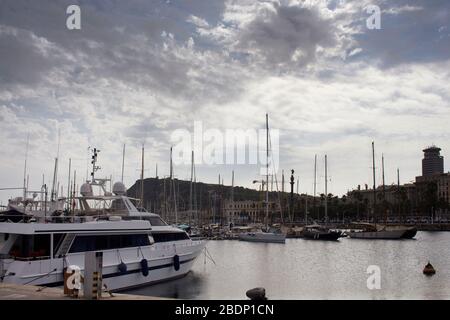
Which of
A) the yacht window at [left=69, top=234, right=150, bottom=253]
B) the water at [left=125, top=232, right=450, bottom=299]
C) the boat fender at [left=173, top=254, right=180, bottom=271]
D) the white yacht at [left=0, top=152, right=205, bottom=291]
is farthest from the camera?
the boat fender at [left=173, top=254, right=180, bottom=271]

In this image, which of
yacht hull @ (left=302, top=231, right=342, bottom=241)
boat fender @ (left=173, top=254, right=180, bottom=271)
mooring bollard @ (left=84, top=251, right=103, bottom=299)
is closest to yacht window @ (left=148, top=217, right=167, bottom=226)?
boat fender @ (left=173, top=254, right=180, bottom=271)

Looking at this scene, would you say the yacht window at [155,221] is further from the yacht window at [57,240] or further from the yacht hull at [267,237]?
the yacht hull at [267,237]

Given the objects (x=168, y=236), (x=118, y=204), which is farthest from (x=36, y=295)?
(x=168, y=236)

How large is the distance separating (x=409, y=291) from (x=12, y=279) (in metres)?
25.5

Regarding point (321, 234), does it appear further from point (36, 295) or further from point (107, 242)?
point (36, 295)

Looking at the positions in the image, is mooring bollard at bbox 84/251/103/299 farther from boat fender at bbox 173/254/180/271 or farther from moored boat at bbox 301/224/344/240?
moored boat at bbox 301/224/344/240

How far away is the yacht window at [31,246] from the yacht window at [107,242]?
4.99 ft

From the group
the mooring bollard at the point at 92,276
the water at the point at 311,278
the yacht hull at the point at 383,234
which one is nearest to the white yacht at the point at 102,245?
the water at the point at 311,278

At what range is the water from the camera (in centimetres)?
3139

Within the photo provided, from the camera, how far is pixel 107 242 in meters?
28.4

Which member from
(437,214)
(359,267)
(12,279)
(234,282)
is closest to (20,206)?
(12,279)

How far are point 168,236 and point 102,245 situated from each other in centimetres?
784

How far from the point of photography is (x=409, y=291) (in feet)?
108
